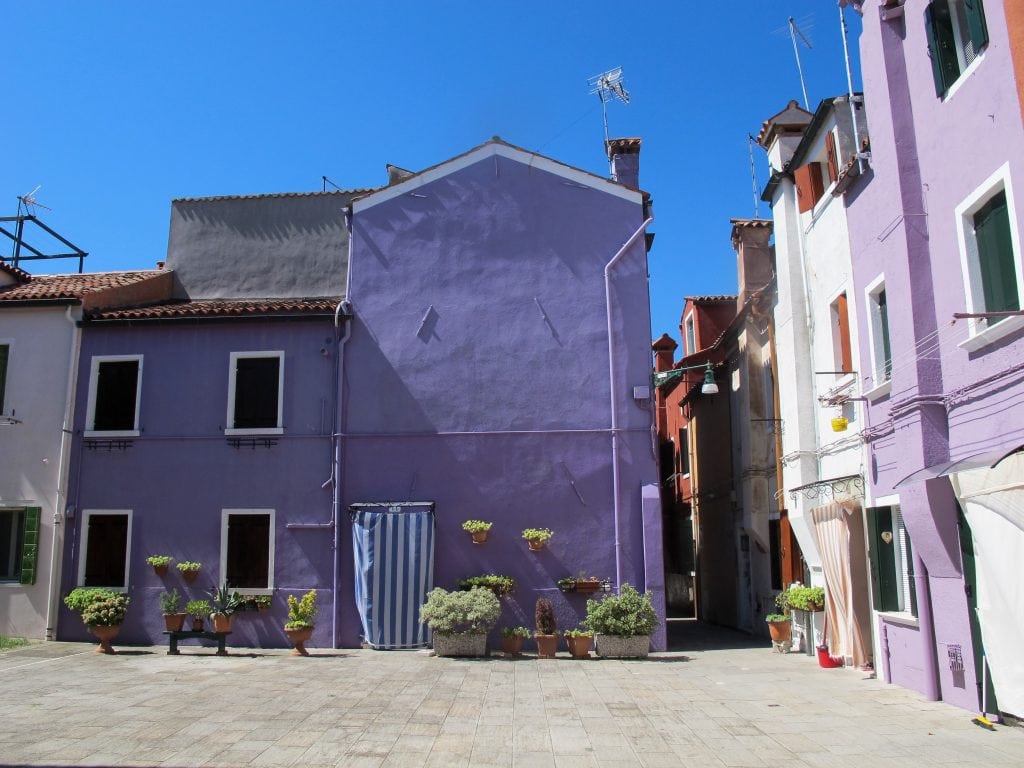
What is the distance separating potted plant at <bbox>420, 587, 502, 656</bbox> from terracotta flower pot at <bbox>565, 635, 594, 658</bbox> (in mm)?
1399

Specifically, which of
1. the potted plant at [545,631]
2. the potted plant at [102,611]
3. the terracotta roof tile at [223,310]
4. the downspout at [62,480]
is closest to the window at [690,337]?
the terracotta roof tile at [223,310]

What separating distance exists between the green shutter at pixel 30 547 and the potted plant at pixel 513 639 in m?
9.40

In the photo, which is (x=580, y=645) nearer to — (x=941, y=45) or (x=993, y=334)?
(x=993, y=334)

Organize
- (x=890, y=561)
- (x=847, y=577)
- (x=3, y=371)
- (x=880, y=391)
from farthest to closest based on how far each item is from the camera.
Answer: (x=3, y=371) → (x=847, y=577) → (x=890, y=561) → (x=880, y=391)

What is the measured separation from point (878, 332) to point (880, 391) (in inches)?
36.8

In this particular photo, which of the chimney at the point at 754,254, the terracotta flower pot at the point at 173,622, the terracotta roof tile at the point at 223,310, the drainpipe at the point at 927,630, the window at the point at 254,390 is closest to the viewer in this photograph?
the drainpipe at the point at 927,630

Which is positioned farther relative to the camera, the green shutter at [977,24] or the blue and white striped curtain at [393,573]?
the blue and white striped curtain at [393,573]

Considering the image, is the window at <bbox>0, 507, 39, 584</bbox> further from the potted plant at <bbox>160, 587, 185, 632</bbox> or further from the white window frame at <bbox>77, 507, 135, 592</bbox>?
the potted plant at <bbox>160, 587, 185, 632</bbox>

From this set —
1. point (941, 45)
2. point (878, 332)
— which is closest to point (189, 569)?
point (878, 332)

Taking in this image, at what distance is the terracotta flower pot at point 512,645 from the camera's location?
1506 centimetres

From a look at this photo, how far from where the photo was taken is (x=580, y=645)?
48.9ft

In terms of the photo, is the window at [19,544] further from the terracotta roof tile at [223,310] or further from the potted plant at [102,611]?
the terracotta roof tile at [223,310]

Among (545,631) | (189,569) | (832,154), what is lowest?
(545,631)

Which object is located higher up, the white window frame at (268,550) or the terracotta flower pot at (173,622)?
the white window frame at (268,550)
